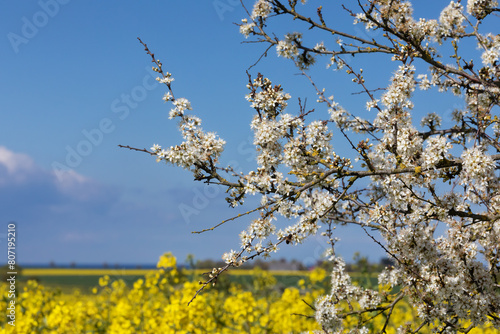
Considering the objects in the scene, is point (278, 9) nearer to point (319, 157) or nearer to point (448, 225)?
point (319, 157)

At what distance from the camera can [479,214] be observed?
404 centimetres

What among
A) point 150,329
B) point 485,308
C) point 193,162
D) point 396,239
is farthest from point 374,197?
point 150,329

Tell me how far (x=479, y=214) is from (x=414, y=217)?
1.73ft

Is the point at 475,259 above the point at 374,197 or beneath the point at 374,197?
beneath

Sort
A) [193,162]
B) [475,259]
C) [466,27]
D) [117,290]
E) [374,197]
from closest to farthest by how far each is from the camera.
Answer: [193,162]
[475,259]
[374,197]
[466,27]
[117,290]

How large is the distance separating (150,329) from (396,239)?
16.3 ft

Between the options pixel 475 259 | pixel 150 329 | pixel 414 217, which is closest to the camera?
pixel 414 217

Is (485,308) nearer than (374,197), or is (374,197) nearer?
(485,308)

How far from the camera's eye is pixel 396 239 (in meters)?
4.46

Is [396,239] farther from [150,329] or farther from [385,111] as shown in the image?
[150,329]

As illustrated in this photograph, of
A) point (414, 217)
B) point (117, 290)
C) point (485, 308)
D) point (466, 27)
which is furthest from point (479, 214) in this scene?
point (117, 290)

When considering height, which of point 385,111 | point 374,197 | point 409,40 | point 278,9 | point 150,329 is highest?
point 278,9

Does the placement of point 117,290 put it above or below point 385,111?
below

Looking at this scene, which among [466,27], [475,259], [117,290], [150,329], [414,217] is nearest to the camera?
[414,217]
